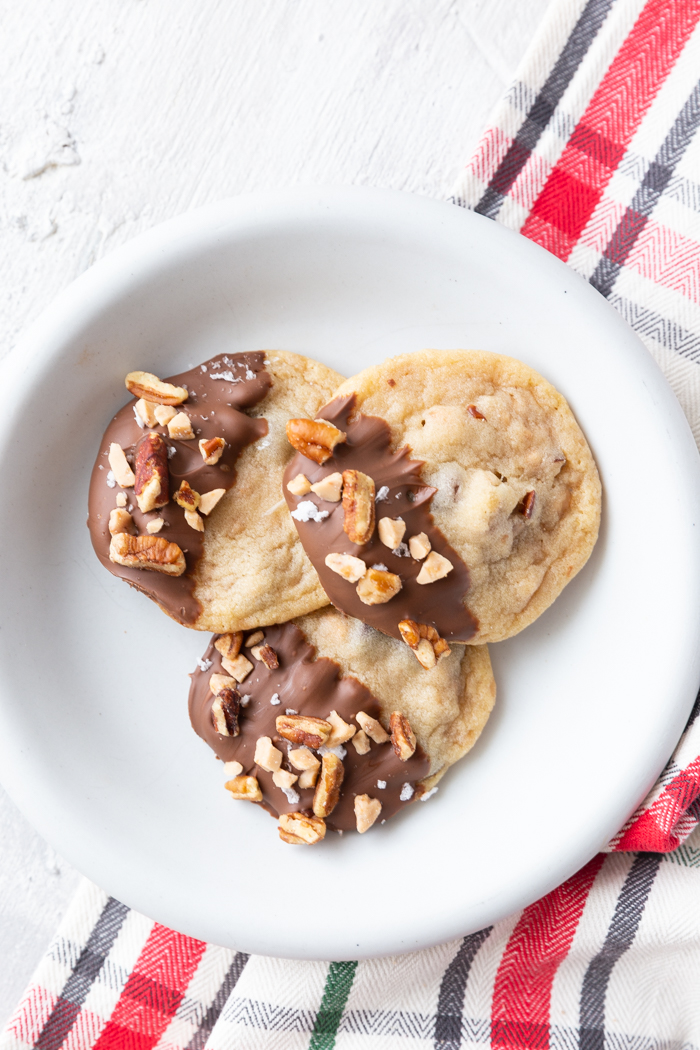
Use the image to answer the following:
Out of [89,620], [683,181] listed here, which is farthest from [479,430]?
[89,620]

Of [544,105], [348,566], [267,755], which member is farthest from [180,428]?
[544,105]

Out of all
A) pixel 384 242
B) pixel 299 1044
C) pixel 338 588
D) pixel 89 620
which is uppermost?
pixel 384 242

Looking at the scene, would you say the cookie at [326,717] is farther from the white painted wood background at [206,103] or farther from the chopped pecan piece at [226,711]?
the white painted wood background at [206,103]

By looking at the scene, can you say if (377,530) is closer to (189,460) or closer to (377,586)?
(377,586)

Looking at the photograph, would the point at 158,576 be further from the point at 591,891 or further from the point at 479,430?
the point at 591,891

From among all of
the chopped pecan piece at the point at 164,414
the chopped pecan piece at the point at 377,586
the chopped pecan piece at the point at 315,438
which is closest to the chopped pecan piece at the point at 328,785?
the chopped pecan piece at the point at 377,586

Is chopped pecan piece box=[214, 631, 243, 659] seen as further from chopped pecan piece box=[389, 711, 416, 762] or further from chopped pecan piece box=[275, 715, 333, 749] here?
chopped pecan piece box=[389, 711, 416, 762]

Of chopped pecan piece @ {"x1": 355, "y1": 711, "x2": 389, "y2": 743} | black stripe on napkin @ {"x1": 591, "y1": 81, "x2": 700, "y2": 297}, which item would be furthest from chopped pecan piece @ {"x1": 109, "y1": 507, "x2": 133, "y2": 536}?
black stripe on napkin @ {"x1": 591, "y1": 81, "x2": 700, "y2": 297}
